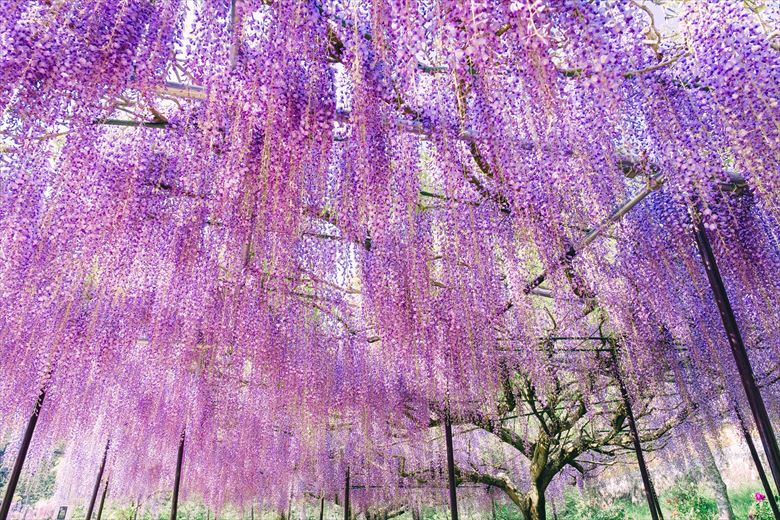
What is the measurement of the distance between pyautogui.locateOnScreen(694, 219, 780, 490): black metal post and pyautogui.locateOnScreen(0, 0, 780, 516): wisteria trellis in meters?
0.54

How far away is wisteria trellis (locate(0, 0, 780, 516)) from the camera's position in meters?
2.87

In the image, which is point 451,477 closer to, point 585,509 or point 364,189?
point 364,189

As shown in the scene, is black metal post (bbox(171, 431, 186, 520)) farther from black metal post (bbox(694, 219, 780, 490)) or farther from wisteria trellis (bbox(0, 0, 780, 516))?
black metal post (bbox(694, 219, 780, 490))

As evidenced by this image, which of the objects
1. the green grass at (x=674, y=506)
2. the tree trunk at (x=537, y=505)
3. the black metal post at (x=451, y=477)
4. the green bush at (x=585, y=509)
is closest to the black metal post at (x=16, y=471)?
the black metal post at (x=451, y=477)

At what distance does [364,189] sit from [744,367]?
9.55 feet

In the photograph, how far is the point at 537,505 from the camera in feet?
27.4

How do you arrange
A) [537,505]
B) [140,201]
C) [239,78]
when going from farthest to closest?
[537,505] → [140,201] → [239,78]

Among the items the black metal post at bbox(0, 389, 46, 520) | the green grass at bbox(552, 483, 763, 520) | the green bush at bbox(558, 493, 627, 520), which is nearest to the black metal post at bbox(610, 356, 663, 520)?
the green grass at bbox(552, 483, 763, 520)

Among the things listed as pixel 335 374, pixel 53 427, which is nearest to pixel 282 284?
pixel 335 374

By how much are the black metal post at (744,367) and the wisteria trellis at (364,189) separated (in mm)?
543

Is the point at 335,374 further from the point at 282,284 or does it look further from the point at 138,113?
the point at 138,113

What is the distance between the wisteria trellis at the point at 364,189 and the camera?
9.43 feet

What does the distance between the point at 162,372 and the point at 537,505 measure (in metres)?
6.54

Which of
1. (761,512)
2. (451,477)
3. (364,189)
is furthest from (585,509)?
(364,189)
